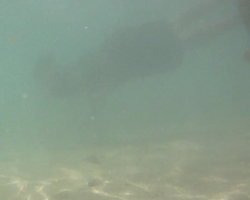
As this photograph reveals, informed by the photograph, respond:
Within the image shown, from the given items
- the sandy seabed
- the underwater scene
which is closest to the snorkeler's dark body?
the underwater scene

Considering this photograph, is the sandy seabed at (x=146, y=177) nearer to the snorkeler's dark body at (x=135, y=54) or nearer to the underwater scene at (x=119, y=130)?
the underwater scene at (x=119, y=130)

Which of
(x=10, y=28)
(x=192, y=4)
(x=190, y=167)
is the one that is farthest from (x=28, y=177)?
(x=10, y=28)

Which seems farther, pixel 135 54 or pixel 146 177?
pixel 135 54

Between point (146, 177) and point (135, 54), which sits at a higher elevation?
point (135, 54)

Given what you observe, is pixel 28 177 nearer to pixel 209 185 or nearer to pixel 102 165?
pixel 102 165

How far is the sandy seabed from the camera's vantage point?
6.19m

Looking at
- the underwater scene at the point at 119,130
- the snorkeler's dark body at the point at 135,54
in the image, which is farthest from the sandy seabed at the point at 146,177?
the snorkeler's dark body at the point at 135,54

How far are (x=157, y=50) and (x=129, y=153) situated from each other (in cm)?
1256

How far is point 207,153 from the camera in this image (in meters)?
10.5

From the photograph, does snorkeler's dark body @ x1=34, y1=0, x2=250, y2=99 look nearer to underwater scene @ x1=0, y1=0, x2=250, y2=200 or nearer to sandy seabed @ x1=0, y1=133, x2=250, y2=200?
underwater scene @ x1=0, y1=0, x2=250, y2=200

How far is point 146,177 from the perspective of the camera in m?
7.73

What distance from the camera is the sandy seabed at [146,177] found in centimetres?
619

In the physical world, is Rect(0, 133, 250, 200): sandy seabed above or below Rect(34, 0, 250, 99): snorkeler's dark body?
below

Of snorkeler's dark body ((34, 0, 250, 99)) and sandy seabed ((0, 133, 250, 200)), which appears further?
snorkeler's dark body ((34, 0, 250, 99))
